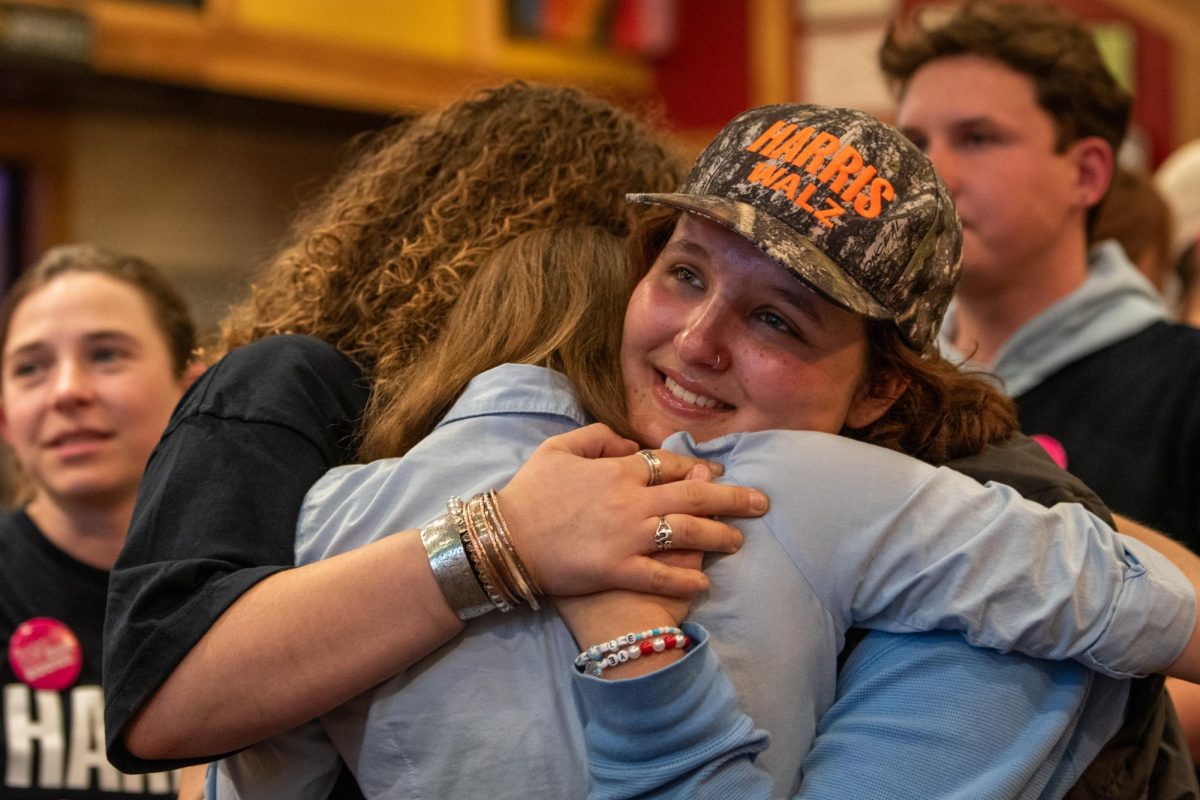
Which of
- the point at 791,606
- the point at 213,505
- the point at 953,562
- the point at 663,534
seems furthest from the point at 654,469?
the point at 213,505

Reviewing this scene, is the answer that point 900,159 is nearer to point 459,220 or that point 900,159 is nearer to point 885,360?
point 885,360

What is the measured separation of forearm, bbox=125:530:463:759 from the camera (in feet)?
4.02

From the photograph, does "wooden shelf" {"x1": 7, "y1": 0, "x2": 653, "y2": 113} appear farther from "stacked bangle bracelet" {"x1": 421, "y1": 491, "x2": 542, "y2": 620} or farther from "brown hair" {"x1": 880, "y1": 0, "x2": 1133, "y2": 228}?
"stacked bangle bracelet" {"x1": 421, "y1": 491, "x2": 542, "y2": 620}

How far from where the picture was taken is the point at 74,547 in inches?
92.0

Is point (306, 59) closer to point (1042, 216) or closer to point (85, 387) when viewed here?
point (85, 387)

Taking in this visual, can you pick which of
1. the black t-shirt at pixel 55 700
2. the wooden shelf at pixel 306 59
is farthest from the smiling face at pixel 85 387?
the wooden shelf at pixel 306 59

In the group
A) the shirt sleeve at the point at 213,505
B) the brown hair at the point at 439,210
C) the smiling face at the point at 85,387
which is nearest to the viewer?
the shirt sleeve at the point at 213,505

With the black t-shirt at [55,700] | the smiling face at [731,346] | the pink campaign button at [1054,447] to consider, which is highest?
the smiling face at [731,346]

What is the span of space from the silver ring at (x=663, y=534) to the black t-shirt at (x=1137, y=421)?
1279 mm

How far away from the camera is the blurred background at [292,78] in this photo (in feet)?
16.6

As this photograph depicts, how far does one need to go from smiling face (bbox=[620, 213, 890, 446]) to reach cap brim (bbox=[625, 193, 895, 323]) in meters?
0.04

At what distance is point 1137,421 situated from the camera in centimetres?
229

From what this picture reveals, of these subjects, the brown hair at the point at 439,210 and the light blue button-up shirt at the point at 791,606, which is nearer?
the light blue button-up shirt at the point at 791,606

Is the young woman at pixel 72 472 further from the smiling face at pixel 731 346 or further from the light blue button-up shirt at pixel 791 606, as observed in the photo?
the smiling face at pixel 731 346
